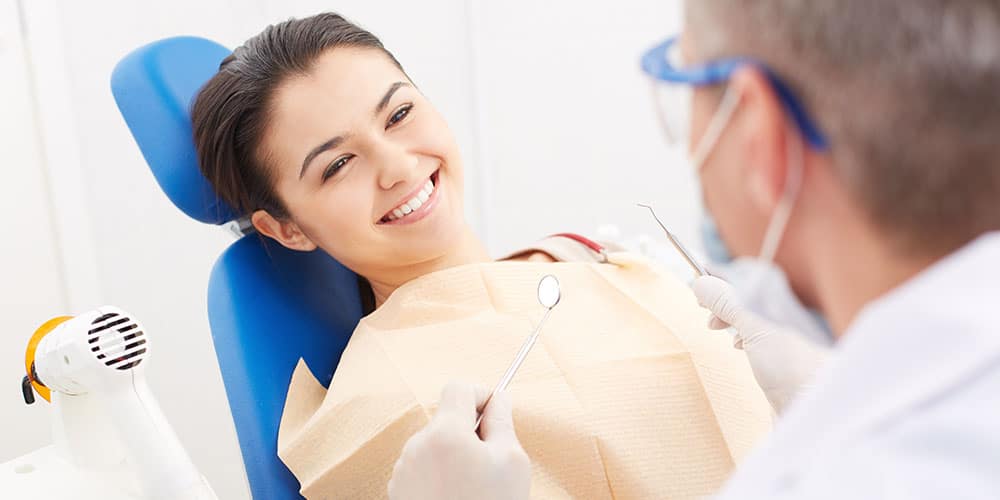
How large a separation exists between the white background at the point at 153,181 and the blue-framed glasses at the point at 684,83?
181 centimetres

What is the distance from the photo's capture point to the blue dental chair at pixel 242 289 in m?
1.41

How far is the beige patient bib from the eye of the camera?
128cm

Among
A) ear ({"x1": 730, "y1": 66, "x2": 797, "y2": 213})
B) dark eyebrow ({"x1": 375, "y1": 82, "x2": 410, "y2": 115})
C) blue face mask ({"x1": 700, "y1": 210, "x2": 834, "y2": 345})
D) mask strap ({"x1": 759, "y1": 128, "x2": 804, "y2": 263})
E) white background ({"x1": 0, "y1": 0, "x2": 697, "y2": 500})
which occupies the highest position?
ear ({"x1": 730, "y1": 66, "x2": 797, "y2": 213})

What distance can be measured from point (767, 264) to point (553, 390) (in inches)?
25.5

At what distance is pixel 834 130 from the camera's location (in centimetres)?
60

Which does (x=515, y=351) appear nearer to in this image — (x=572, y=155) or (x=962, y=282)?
(x=962, y=282)

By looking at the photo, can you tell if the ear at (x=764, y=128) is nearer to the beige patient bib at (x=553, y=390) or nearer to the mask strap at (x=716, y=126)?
the mask strap at (x=716, y=126)

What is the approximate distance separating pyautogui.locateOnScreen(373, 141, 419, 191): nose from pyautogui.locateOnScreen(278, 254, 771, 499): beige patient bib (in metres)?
0.16

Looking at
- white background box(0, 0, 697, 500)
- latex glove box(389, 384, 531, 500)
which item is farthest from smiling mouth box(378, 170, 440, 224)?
white background box(0, 0, 697, 500)

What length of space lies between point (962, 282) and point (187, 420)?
7.41ft

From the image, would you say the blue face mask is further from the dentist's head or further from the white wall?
the white wall

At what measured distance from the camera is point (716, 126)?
2.22 feet

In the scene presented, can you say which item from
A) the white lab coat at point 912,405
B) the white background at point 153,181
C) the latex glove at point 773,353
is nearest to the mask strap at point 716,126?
the white lab coat at point 912,405

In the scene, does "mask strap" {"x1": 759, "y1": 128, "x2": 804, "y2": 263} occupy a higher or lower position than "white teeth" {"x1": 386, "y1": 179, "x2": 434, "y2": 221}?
higher
